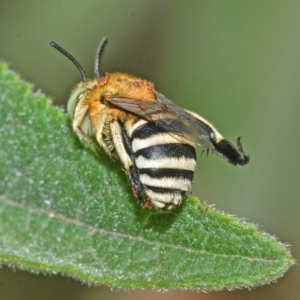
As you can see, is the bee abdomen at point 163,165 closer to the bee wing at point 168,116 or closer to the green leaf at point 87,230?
the bee wing at point 168,116

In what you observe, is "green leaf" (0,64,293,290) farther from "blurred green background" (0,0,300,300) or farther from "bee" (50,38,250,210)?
"blurred green background" (0,0,300,300)

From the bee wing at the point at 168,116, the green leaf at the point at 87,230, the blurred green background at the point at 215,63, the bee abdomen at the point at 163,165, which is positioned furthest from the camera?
the blurred green background at the point at 215,63

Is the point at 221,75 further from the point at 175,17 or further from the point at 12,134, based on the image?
the point at 12,134

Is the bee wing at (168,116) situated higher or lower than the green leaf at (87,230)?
higher

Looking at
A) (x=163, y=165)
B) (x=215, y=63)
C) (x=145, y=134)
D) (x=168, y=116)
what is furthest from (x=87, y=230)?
(x=215, y=63)

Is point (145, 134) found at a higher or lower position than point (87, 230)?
higher

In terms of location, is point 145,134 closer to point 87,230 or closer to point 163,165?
point 163,165

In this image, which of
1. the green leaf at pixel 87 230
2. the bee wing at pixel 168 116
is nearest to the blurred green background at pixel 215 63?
the bee wing at pixel 168 116
